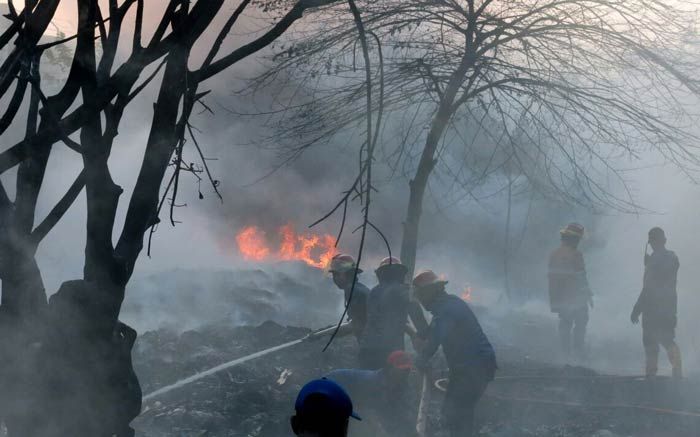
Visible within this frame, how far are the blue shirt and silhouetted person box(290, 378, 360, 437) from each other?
188 inches

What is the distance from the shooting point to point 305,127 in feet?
26.5

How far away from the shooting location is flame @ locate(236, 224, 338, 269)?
19250 mm

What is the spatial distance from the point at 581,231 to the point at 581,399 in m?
3.23

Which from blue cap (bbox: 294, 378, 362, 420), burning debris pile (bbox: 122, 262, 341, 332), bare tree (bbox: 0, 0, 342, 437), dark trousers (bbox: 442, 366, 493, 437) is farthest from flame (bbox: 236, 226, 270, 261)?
blue cap (bbox: 294, 378, 362, 420)

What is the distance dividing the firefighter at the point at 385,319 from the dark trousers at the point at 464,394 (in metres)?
0.68

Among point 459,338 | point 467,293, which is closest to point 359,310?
point 459,338

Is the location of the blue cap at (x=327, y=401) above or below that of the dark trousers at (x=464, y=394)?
below

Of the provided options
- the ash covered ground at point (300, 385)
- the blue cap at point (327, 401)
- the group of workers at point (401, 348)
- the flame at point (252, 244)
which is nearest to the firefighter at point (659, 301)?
the ash covered ground at point (300, 385)

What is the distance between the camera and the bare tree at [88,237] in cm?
383

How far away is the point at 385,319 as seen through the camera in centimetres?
727

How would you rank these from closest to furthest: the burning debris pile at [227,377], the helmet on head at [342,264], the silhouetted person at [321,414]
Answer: the silhouetted person at [321,414], the burning debris pile at [227,377], the helmet on head at [342,264]

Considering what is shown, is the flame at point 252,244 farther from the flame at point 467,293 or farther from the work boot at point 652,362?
the work boot at point 652,362

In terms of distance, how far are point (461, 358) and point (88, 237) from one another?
12.7 feet

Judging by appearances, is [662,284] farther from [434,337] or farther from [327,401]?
[327,401]
